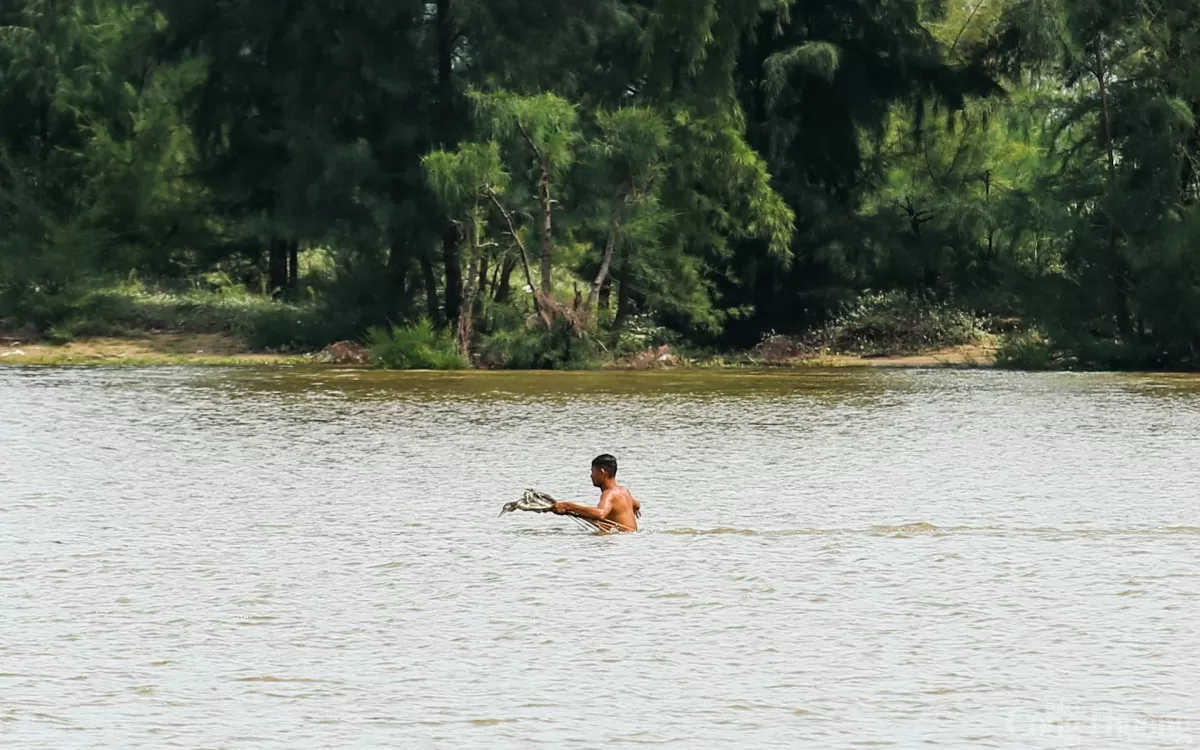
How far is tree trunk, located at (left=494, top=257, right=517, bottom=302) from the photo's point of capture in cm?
4991

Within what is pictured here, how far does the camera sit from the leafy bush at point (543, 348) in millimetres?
47281

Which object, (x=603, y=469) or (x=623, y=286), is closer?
(x=603, y=469)

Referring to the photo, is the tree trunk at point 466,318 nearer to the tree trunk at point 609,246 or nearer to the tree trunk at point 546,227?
the tree trunk at point 546,227

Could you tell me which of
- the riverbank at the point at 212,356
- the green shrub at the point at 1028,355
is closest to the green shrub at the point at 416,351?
the riverbank at the point at 212,356

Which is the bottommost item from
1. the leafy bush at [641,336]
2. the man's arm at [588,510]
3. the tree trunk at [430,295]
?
the man's arm at [588,510]

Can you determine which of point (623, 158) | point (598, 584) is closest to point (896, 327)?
point (623, 158)

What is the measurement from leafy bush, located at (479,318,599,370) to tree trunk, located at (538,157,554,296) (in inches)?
43.4

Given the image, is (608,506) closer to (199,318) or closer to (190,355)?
(190,355)

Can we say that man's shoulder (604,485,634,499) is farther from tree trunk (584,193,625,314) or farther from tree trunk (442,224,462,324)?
tree trunk (442,224,462,324)

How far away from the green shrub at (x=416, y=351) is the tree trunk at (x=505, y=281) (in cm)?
288

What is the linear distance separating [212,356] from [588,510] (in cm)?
3359

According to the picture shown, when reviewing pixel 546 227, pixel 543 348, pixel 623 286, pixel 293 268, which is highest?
pixel 546 227

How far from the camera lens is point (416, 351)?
47250 millimetres

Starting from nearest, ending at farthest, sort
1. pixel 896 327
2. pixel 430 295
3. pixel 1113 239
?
pixel 1113 239 → pixel 430 295 → pixel 896 327
